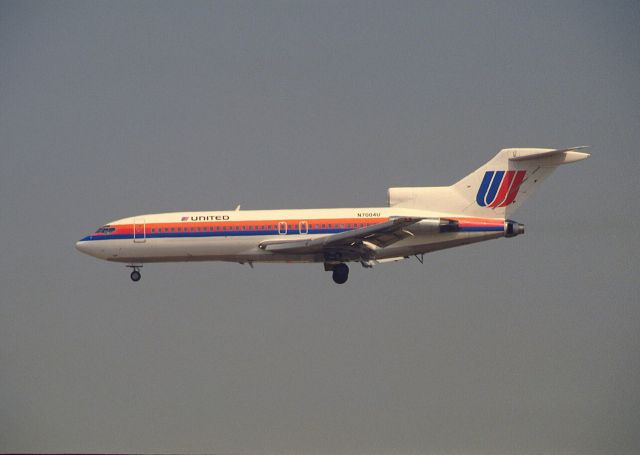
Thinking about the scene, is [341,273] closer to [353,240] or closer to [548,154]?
[353,240]

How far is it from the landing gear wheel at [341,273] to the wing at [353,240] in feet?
6.73

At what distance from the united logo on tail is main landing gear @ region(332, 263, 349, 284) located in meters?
7.80

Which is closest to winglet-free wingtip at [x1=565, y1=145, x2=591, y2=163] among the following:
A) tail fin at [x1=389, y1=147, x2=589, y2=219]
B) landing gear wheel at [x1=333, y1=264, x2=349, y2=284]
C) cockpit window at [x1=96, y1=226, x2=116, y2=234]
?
tail fin at [x1=389, y1=147, x2=589, y2=219]

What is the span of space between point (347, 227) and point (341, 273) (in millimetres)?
2822

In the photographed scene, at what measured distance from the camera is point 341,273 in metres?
62.4

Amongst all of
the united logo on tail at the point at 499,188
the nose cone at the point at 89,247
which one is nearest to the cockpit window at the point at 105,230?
the nose cone at the point at 89,247

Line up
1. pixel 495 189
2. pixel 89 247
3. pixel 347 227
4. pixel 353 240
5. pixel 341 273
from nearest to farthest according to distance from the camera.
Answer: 1. pixel 353 240
2. pixel 347 227
3. pixel 341 273
4. pixel 495 189
5. pixel 89 247

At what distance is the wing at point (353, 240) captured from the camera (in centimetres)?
5788

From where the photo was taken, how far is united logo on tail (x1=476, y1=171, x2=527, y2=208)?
62.6m

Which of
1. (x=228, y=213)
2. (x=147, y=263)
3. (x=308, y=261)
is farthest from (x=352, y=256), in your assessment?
(x=147, y=263)

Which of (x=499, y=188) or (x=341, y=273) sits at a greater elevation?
(x=499, y=188)

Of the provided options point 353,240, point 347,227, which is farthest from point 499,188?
point 353,240

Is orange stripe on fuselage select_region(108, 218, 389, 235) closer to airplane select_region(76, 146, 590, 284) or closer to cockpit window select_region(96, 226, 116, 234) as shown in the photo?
airplane select_region(76, 146, 590, 284)

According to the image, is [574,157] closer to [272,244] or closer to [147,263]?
[272,244]
